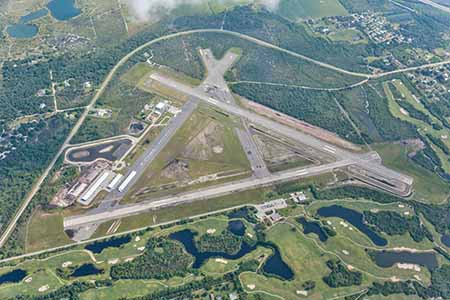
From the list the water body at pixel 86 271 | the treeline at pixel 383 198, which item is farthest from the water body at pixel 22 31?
the treeline at pixel 383 198

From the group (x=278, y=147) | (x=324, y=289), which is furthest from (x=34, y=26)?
(x=324, y=289)

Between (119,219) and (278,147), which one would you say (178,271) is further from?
(278,147)

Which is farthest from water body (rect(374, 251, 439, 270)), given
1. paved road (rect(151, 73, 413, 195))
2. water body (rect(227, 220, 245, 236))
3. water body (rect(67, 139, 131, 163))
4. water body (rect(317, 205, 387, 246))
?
water body (rect(67, 139, 131, 163))

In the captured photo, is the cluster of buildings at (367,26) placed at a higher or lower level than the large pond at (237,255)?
higher

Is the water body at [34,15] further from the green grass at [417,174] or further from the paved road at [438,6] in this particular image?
the paved road at [438,6]

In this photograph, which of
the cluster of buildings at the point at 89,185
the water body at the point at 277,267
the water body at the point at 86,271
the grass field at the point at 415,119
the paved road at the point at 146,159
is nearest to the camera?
the water body at the point at 86,271
